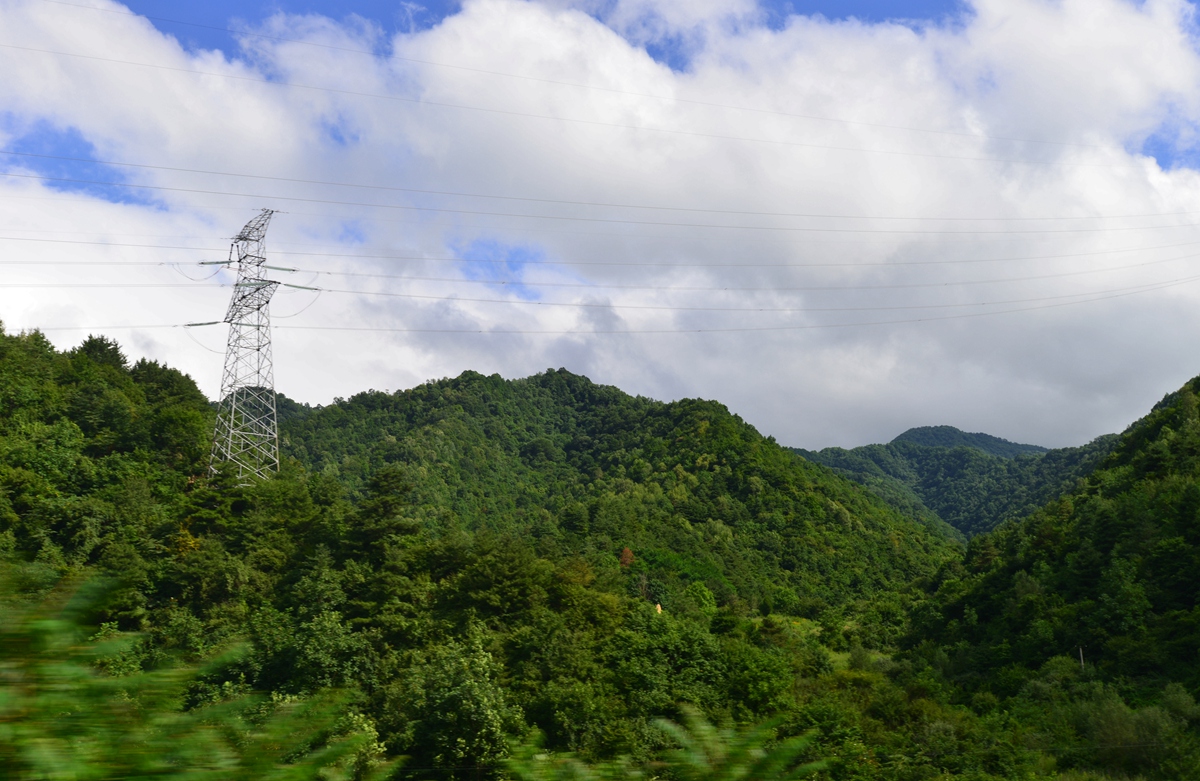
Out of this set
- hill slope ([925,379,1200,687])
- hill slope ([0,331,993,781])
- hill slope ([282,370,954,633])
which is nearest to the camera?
hill slope ([0,331,993,781])

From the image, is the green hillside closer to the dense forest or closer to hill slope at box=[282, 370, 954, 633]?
the dense forest

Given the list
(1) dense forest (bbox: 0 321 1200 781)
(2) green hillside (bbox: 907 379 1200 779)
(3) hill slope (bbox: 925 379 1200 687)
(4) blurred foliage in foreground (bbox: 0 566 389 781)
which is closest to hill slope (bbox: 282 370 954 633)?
(1) dense forest (bbox: 0 321 1200 781)

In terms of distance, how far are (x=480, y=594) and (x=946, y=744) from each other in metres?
19.5

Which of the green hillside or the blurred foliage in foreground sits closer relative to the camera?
the blurred foliage in foreground

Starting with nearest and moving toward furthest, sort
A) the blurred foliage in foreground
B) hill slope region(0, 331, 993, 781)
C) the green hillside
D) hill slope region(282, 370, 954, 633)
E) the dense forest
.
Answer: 1. the blurred foliage in foreground
2. the dense forest
3. hill slope region(0, 331, 993, 781)
4. the green hillside
5. hill slope region(282, 370, 954, 633)

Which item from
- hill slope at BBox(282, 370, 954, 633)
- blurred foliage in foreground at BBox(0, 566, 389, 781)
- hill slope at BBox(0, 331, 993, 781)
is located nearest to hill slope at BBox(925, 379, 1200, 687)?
hill slope at BBox(0, 331, 993, 781)

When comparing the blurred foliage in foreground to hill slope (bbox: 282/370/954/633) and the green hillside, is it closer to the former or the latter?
the green hillside

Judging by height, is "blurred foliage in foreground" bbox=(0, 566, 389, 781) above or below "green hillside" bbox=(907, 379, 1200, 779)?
above

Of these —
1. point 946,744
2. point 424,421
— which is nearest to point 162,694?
point 946,744

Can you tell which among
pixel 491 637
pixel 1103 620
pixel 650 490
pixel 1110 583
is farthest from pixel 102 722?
pixel 650 490

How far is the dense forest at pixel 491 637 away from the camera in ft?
11.7

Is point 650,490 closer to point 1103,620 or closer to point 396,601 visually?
point 1103,620

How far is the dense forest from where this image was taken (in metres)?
3.57

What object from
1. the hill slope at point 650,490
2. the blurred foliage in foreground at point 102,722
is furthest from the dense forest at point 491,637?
the hill slope at point 650,490
